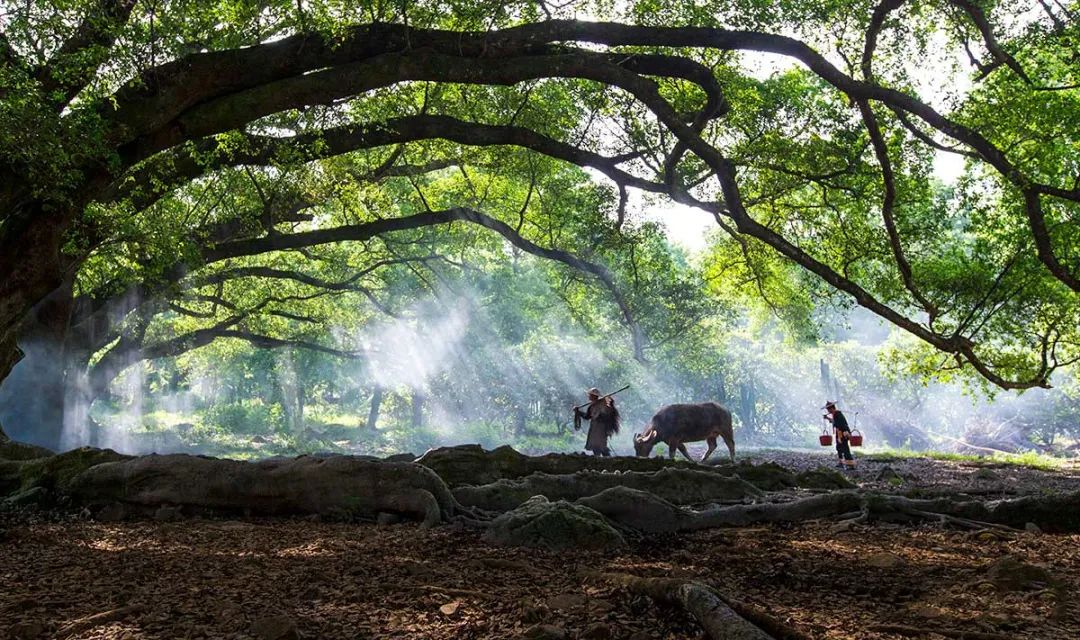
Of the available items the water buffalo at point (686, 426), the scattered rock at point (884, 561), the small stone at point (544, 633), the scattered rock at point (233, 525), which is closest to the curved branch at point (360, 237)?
the water buffalo at point (686, 426)

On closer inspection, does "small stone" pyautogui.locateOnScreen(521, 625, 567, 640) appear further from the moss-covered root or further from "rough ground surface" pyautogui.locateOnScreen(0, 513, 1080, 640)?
the moss-covered root

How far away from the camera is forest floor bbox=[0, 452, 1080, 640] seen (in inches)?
167

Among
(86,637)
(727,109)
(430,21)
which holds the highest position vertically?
(430,21)

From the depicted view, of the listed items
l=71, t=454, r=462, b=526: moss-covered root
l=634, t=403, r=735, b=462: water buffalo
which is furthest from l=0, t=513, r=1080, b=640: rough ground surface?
l=634, t=403, r=735, b=462: water buffalo

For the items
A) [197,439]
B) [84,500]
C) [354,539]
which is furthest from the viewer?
[197,439]

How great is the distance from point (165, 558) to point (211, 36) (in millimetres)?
6684

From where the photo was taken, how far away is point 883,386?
54.8 metres

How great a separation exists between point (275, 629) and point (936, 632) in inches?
→ 131

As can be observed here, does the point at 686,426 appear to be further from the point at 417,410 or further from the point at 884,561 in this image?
the point at 417,410

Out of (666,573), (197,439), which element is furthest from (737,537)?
(197,439)

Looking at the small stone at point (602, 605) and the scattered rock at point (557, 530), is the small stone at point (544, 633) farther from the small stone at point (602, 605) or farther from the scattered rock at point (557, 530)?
the scattered rock at point (557, 530)

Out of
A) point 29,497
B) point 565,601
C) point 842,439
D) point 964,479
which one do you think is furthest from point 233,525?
point 842,439

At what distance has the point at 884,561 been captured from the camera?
5812mm

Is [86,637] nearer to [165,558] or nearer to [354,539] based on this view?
[165,558]
